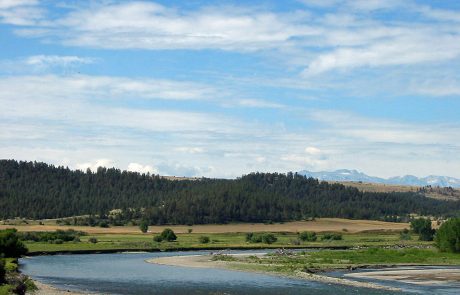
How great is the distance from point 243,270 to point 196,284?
1862 centimetres

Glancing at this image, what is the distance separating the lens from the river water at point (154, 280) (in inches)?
2798

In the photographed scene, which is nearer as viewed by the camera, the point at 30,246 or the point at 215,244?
the point at 30,246

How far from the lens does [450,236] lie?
4798 inches

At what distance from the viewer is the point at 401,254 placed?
117 metres

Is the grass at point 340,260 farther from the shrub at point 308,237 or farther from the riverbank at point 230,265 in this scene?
the shrub at point 308,237

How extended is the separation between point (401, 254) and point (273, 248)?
36.7 metres

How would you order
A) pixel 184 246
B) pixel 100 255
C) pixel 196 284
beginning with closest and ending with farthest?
1. pixel 196 284
2. pixel 100 255
3. pixel 184 246

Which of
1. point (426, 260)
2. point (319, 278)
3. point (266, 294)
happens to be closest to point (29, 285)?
point (266, 294)

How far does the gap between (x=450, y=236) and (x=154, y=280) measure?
62.2m

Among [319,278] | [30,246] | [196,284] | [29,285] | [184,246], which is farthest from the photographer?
[184,246]

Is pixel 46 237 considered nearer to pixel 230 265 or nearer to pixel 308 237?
pixel 230 265

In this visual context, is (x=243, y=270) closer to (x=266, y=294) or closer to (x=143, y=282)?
(x=143, y=282)

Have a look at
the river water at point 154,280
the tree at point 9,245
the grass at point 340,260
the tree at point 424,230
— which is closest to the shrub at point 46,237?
the tree at point 9,245

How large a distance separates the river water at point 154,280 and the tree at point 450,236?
4671 cm
